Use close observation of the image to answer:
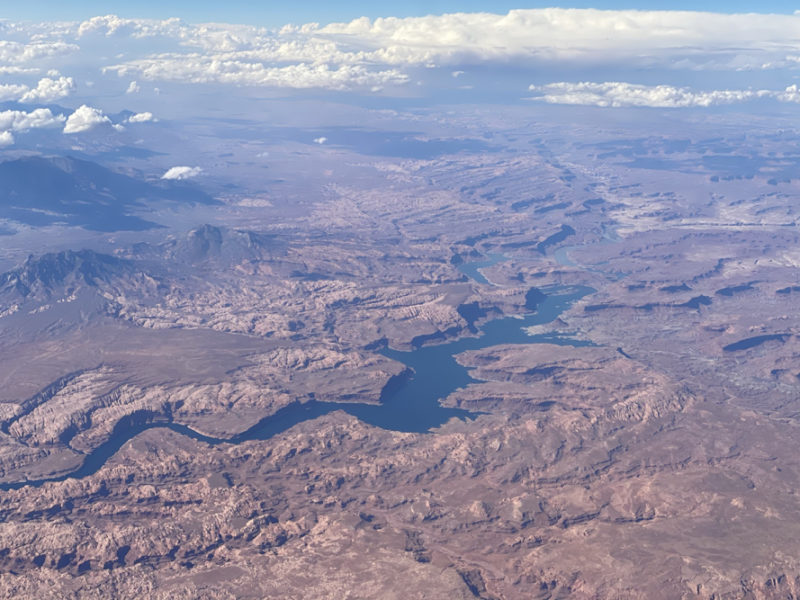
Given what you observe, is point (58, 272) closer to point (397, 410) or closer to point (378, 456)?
point (397, 410)

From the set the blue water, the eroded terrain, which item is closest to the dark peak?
the eroded terrain

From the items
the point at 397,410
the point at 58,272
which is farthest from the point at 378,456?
the point at 58,272

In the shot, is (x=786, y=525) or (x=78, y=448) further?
(x=78, y=448)

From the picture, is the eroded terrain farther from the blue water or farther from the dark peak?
the blue water

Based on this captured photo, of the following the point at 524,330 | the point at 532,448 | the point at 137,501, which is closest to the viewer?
the point at 137,501

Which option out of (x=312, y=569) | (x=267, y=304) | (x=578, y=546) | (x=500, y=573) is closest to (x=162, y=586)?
(x=312, y=569)

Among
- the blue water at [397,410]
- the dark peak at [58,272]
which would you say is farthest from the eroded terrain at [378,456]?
the blue water at [397,410]

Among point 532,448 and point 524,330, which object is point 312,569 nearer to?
point 532,448
